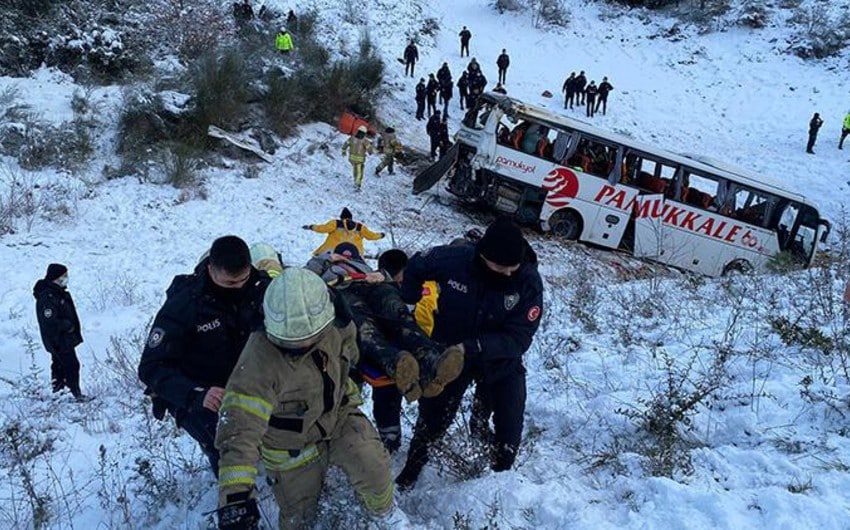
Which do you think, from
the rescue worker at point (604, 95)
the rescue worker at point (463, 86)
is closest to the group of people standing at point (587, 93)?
the rescue worker at point (604, 95)

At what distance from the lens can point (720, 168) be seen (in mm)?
12328

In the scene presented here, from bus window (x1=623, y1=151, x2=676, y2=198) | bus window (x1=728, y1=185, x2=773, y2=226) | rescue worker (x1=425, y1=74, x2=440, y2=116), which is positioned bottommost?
rescue worker (x1=425, y1=74, x2=440, y2=116)

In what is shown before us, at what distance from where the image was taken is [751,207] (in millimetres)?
12250

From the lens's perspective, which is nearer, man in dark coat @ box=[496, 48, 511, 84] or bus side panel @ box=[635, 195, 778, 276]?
→ bus side panel @ box=[635, 195, 778, 276]

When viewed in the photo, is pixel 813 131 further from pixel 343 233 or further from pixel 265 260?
pixel 265 260

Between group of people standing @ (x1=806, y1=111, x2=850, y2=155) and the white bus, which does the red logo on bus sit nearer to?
the white bus

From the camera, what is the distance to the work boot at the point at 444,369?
120 inches

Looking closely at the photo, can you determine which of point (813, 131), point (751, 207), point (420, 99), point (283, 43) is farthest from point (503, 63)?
point (751, 207)

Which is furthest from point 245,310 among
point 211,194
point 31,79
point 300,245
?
point 31,79

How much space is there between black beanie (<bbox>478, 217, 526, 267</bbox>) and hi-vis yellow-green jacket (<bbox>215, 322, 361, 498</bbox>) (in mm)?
804

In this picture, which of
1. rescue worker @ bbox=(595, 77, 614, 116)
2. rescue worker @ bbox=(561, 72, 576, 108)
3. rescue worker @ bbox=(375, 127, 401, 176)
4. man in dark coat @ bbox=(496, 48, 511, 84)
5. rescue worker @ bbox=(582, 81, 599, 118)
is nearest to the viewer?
rescue worker @ bbox=(375, 127, 401, 176)

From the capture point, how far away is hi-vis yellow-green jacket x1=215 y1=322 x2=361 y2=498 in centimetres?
251

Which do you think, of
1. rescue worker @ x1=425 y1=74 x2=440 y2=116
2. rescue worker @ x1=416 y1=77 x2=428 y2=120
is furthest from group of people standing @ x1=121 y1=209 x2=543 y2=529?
rescue worker @ x1=425 y1=74 x2=440 y2=116

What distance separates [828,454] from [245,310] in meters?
3.18
